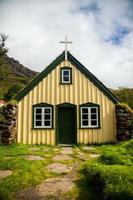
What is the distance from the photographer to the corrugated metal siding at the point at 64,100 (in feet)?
58.7

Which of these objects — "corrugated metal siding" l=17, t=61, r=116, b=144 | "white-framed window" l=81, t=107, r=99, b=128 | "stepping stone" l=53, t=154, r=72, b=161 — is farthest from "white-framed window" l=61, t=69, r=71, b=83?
"stepping stone" l=53, t=154, r=72, b=161

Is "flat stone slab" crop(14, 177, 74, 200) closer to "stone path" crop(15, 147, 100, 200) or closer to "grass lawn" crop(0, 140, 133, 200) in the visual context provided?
"stone path" crop(15, 147, 100, 200)

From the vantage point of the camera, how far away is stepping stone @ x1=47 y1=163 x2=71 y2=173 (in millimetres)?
9984

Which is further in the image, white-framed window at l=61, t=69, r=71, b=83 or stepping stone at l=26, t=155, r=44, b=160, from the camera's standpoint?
white-framed window at l=61, t=69, r=71, b=83

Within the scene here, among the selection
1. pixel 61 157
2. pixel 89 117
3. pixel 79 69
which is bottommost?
pixel 61 157

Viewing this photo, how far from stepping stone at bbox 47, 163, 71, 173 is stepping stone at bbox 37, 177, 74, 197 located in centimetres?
99

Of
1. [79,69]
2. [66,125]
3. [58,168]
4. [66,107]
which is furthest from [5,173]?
[79,69]

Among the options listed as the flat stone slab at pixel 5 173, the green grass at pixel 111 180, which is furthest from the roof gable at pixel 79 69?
the flat stone slab at pixel 5 173

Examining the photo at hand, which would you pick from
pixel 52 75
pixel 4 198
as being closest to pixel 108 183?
pixel 4 198

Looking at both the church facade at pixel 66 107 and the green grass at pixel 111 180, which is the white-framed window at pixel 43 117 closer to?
the church facade at pixel 66 107

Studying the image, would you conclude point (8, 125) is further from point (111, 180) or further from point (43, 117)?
point (111, 180)

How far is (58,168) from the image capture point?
1038cm

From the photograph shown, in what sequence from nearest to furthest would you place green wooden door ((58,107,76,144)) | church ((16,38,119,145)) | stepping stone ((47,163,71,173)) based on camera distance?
stepping stone ((47,163,71,173)) < church ((16,38,119,145)) < green wooden door ((58,107,76,144))

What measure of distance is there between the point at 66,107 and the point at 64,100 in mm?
476
